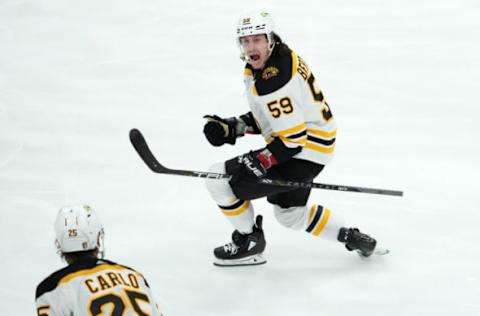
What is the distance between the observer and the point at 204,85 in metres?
5.50

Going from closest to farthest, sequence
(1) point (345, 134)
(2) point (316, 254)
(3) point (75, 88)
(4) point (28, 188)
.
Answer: (2) point (316, 254)
(4) point (28, 188)
(1) point (345, 134)
(3) point (75, 88)

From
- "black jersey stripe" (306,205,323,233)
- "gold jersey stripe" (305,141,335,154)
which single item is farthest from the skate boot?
"gold jersey stripe" (305,141,335,154)

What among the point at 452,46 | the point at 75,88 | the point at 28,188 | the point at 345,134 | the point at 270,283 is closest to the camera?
the point at 270,283

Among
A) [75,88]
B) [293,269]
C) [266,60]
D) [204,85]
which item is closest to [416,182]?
[293,269]

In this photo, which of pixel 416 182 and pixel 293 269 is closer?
pixel 293 269

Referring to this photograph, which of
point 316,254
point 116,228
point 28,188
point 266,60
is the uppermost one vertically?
point 266,60

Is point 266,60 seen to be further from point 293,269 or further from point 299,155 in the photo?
point 293,269

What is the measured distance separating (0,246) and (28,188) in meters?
0.60

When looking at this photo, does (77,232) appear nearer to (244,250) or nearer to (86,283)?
(86,283)

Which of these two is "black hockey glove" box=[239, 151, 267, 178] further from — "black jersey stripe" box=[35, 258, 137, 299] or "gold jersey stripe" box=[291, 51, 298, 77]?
"black jersey stripe" box=[35, 258, 137, 299]

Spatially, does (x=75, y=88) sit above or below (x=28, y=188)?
above

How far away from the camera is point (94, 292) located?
2.12m

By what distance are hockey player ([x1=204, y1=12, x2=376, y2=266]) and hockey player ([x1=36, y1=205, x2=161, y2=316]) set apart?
1.08 meters

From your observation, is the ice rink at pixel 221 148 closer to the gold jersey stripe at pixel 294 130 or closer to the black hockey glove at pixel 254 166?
the black hockey glove at pixel 254 166
